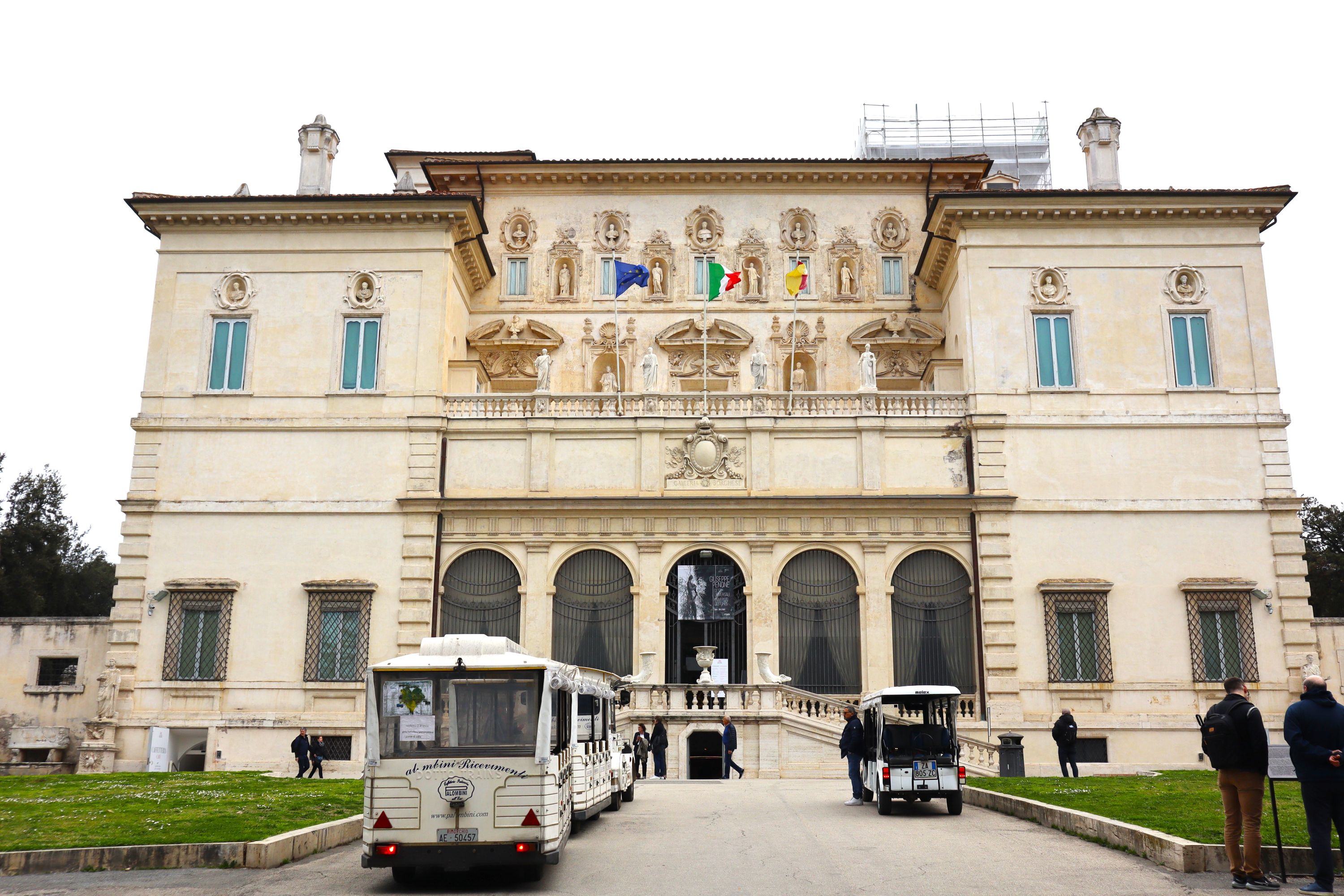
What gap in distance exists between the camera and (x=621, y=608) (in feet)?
109

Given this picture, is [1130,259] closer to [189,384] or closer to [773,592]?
[773,592]

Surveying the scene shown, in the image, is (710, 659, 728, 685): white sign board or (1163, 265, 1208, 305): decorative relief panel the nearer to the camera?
(710, 659, 728, 685): white sign board

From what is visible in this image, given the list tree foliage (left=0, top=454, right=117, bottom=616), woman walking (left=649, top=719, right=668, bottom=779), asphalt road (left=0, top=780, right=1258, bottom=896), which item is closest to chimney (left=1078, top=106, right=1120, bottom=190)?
woman walking (left=649, top=719, right=668, bottom=779)

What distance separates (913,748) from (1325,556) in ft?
142

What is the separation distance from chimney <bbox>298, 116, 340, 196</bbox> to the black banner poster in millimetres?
16715

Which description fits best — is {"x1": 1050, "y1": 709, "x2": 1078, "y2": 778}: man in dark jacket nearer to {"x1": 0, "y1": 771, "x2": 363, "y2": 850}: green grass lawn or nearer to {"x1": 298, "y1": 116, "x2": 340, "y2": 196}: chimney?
{"x1": 0, "y1": 771, "x2": 363, "y2": 850}: green grass lawn

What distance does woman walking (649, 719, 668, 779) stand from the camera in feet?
94.6

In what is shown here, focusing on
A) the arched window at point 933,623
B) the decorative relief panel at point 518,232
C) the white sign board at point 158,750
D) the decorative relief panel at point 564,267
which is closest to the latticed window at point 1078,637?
the arched window at point 933,623

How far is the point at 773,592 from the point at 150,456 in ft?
59.0

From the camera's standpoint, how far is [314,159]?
124 feet

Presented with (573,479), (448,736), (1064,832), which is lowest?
(1064,832)

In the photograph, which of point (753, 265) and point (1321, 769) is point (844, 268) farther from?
point (1321, 769)

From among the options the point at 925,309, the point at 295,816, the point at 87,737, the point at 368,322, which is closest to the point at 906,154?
the point at 925,309

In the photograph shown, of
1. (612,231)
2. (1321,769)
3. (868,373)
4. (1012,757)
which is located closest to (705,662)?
(1012,757)
